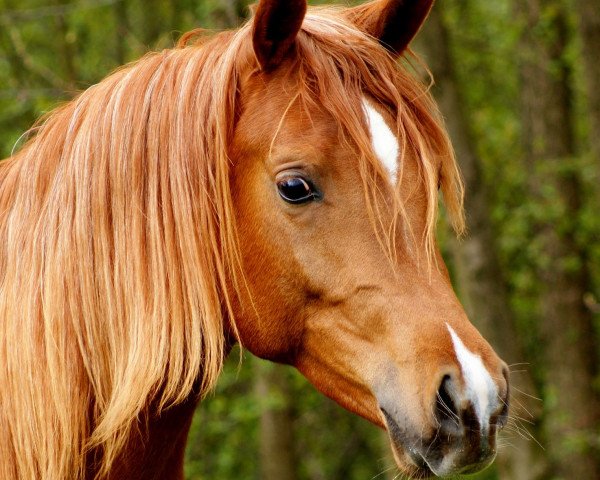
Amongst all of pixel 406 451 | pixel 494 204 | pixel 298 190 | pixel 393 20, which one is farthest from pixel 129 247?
pixel 494 204

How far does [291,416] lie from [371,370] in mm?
7273

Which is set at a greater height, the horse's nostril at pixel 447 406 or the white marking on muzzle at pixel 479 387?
the white marking on muzzle at pixel 479 387

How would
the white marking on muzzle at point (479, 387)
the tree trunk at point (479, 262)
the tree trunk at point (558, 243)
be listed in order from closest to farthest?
the white marking on muzzle at point (479, 387), the tree trunk at point (479, 262), the tree trunk at point (558, 243)

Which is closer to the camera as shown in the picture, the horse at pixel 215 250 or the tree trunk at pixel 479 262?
the horse at pixel 215 250

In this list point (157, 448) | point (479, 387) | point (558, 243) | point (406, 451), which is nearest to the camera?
point (479, 387)

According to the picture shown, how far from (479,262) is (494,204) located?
327 centimetres

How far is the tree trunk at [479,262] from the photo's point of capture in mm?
7723

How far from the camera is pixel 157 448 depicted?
9.45 feet

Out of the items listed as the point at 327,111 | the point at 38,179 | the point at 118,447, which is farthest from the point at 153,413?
the point at 327,111

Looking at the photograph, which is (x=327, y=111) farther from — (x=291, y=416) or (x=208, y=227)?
(x=291, y=416)

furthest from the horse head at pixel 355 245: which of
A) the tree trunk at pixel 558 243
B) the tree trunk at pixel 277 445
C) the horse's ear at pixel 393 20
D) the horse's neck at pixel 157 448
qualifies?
the tree trunk at pixel 277 445

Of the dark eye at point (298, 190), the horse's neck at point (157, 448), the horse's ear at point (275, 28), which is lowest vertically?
the horse's neck at point (157, 448)

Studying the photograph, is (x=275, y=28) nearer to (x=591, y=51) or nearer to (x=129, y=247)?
(x=129, y=247)

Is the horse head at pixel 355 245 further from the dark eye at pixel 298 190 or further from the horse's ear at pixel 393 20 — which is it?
the horse's ear at pixel 393 20
